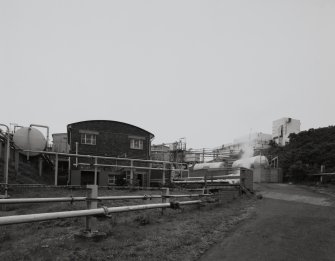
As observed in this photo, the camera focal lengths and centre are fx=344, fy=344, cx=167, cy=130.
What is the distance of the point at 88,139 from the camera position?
109ft

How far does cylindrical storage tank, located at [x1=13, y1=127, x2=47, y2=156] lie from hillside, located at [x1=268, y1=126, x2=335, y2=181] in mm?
19702

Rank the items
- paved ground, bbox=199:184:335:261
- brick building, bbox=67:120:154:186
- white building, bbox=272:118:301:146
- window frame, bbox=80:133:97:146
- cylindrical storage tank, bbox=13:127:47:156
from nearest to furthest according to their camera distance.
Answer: paved ground, bbox=199:184:335:261
cylindrical storage tank, bbox=13:127:47:156
brick building, bbox=67:120:154:186
window frame, bbox=80:133:97:146
white building, bbox=272:118:301:146

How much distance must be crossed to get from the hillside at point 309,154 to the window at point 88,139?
1796 centimetres

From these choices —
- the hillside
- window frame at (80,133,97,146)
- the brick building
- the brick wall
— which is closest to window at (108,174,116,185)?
the brick building

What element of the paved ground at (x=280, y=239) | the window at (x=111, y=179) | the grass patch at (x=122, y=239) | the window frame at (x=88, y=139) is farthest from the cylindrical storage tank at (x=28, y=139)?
the paved ground at (x=280, y=239)

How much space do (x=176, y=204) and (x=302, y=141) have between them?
2875cm

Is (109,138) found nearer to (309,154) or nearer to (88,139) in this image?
(88,139)

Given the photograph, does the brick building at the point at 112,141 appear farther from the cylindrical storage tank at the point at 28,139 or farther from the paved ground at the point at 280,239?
the paved ground at the point at 280,239

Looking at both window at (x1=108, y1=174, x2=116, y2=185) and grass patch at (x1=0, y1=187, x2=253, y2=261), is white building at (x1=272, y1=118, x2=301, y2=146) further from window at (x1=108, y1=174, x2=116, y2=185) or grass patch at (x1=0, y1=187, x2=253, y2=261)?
grass patch at (x1=0, y1=187, x2=253, y2=261)

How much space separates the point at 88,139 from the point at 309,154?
20484mm

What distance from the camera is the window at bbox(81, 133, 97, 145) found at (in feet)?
108

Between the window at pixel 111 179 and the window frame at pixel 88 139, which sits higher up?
the window frame at pixel 88 139

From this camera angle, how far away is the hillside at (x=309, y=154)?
28.1 meters

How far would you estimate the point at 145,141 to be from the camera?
1420 inches
